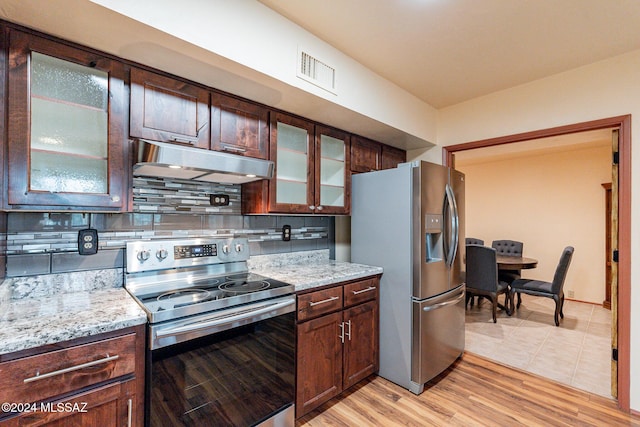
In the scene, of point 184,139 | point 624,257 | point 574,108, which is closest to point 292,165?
point 184,139

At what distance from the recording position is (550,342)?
3225 millimetres

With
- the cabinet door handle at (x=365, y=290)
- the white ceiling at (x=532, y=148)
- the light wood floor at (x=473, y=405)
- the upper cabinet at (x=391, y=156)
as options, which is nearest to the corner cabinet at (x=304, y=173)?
the upper cabinet at (x=391, y=156)

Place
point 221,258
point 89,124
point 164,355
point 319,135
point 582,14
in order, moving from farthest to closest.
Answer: point 319,135, point 221,258, point 582,14, point 89,124, point 164,355

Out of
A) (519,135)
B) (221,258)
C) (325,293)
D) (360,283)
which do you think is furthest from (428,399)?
(519,135)

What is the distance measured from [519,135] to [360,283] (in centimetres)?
195

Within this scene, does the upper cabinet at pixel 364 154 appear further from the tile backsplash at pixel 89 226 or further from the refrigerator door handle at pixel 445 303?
the refrigerator door handle at pixel 445 303

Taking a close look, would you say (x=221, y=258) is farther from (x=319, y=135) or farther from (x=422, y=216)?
(x=422, y=216)

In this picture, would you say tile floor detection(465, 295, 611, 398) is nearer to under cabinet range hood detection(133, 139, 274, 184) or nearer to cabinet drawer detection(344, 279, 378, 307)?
cabinet drawer detection(344, 279, 378, 307)

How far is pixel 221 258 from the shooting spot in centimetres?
212

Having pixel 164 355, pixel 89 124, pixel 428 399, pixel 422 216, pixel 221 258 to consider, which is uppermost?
pixel 89 124

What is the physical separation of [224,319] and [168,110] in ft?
3.91

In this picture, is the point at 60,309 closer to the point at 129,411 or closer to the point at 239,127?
the point at 129,411

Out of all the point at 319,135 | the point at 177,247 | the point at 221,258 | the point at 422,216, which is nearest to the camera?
the point at 177,247

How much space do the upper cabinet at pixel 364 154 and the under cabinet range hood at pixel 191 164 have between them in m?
1.10
